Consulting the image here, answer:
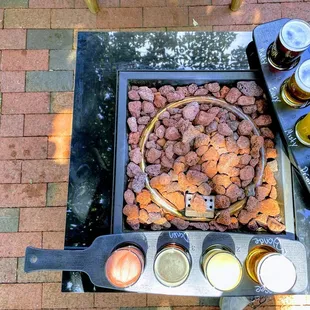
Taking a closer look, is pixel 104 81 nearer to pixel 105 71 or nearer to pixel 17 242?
pixel 105 71

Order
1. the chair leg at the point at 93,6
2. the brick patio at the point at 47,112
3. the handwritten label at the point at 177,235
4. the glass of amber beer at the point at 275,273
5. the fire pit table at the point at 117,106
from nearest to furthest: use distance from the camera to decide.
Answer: the glass of amber beer at the point at 275,273 → the handwritten label at the point at 177,235 → the fire pit table at the point at 117,106 → the brick patio at the point at 47,112 → the chair leg at the point at 93,6

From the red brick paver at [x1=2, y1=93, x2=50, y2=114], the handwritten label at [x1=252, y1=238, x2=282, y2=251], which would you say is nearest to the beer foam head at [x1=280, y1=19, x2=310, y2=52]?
the handwritten label at [x1=252, y1=238, x2=282, y2=251]

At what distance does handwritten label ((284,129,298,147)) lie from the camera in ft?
3.67

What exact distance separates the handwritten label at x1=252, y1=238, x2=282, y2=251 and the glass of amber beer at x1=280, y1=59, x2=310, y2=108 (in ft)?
1.30

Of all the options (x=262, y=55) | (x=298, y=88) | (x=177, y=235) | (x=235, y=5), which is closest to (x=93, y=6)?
(x=235, y=5)

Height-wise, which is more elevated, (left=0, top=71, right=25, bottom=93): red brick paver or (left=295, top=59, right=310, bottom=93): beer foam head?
(left=0, top=71, right=25, bottom=93): red brick paver

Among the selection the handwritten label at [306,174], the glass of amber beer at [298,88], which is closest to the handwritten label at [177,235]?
the handwritten label at [306,174]

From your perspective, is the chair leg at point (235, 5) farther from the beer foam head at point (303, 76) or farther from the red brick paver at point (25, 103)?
the red brick paver at point (25, 103)

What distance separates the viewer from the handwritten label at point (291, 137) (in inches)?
44.0

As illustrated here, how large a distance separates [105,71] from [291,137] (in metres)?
0.63

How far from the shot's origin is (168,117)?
1195 millimetres

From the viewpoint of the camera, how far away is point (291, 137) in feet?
3.68

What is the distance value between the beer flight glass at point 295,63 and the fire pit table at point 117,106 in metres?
0.09

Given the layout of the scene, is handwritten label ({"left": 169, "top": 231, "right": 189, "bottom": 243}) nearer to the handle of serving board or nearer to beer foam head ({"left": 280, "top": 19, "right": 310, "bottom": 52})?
the handle of serving board
